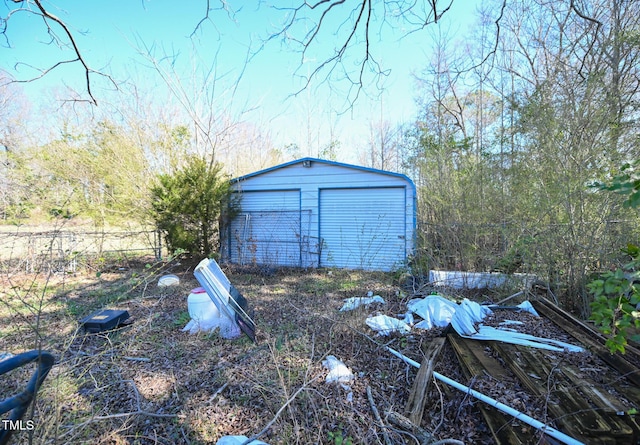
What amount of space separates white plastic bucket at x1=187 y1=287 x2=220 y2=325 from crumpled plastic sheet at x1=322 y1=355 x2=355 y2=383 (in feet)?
5.63

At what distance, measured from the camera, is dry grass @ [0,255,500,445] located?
1.96 meters

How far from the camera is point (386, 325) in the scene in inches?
137

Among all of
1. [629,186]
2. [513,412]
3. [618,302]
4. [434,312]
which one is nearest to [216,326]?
[434,312]

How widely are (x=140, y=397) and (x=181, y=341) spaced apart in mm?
1083

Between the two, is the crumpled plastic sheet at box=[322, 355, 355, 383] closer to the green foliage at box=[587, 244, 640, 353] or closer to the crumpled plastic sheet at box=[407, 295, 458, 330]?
the crumpled plastic sheet at box=[407, 295, 458, 330]

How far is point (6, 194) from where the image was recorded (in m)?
7.75

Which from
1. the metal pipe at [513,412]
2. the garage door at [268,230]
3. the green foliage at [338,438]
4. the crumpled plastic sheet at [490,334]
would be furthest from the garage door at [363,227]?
the green foliage at [338,438]

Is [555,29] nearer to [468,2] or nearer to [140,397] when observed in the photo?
[468,2]

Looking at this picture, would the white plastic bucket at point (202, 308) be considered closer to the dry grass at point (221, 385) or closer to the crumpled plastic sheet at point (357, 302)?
the dry grass at point (221, 385)

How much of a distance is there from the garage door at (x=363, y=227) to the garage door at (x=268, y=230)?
0.83 metres

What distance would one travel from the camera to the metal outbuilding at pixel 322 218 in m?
7.33

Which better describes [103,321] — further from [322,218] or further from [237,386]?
[322,218]

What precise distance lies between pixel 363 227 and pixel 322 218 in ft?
4.51

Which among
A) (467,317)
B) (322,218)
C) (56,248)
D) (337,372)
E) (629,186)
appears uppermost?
(629,186)
